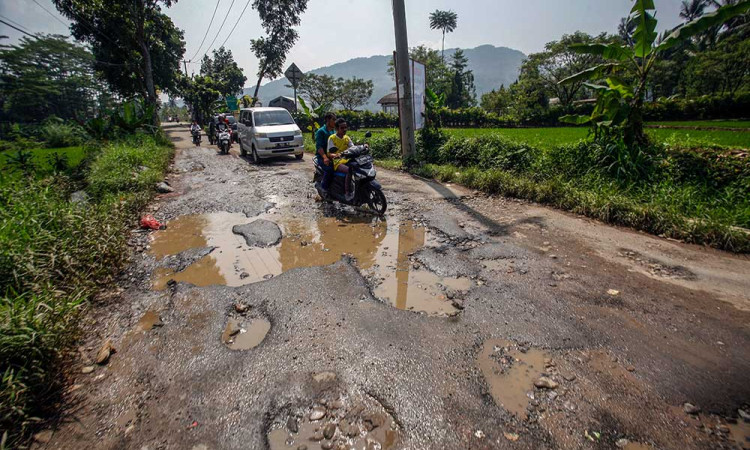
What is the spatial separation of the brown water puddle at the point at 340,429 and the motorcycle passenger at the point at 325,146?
460cm

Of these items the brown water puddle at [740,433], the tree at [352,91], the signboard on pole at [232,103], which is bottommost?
the brown water puddle at [740,433]

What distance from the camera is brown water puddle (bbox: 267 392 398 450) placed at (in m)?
1.76

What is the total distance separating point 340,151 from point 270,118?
282 inches

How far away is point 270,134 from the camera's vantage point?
11.1 m

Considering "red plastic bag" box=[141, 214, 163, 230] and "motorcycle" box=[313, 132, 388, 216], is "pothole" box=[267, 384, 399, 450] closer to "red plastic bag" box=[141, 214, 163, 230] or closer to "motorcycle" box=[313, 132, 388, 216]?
"motorcycle" box=[313, 132, 388, 216]

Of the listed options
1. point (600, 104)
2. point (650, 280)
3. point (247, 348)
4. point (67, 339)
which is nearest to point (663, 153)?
point (600, 104)

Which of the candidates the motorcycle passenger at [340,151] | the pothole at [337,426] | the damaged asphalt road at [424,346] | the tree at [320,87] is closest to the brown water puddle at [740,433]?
the damaged asphalt road at [424,346]

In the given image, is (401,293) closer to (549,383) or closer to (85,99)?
(549,383)

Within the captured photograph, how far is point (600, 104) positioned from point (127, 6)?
22740mm

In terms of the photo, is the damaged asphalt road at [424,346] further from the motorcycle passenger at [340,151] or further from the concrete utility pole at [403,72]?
the concrete utility pole at [403,72]

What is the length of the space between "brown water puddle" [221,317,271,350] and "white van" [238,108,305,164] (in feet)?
29.7

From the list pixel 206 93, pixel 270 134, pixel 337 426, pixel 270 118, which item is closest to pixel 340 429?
pixel 337 426

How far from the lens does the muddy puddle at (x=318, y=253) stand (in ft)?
10.9

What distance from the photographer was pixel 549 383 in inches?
82.0
